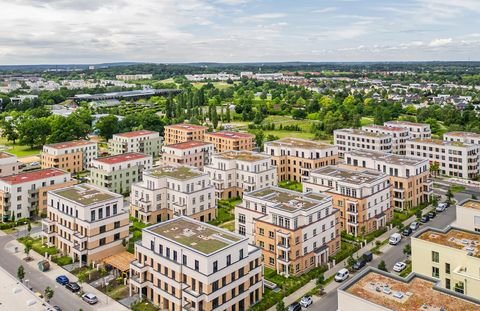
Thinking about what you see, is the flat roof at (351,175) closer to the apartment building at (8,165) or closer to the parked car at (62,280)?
the parked car at (62,280)

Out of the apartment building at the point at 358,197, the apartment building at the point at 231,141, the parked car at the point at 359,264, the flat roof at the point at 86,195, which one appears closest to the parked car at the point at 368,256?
the parked car at the point at 359,264

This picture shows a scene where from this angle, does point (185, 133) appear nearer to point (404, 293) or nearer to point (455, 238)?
point (455, 238)

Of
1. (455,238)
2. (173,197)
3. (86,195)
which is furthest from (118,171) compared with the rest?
(455,238)

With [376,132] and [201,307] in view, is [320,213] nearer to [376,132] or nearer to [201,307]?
[201,307]

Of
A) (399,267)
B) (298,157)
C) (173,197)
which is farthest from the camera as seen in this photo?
(298,157)

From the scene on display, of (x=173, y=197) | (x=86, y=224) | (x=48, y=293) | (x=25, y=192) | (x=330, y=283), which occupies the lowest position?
(x=330, y=283)

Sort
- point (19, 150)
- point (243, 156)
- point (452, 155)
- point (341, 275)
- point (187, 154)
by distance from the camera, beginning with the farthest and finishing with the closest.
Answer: point (19, 150) → point (452, 155) → point (187, 154) → point (243, 156) → point (341, 275)

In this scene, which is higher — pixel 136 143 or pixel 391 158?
pixel 136 143
